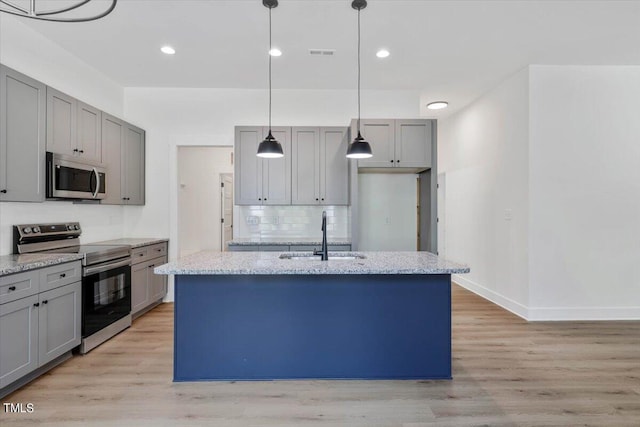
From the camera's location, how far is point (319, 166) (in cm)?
434

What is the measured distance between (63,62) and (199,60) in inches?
54.3

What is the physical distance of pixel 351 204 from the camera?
410 centimetres

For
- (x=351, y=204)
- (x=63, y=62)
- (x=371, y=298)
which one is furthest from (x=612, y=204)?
(x=63, y=62)

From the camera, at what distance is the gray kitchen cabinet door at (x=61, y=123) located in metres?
2.99

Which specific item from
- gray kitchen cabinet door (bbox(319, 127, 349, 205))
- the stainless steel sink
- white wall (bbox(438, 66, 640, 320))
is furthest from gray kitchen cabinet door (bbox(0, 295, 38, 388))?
white wall (bbox(438, 66, 640, 320))

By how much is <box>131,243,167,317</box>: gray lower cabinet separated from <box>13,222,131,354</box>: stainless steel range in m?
0.12

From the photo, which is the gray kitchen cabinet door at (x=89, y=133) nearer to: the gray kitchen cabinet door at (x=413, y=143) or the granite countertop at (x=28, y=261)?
the granite countertop at (x=28, y=261)

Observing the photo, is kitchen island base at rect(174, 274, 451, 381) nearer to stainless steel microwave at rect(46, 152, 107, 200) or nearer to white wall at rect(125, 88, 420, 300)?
stainless steel microwave at rect(46, 152, 107, 200)

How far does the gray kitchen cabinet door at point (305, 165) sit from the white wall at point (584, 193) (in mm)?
2525

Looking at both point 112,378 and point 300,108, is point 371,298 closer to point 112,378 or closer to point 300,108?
point 112,378

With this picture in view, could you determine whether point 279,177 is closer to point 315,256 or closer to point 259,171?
point 259,171

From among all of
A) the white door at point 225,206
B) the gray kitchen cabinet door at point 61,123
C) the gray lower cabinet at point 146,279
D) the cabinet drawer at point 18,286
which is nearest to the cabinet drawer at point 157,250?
the gray lower cabinet at point 146,279

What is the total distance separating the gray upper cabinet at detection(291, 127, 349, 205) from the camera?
433 centimetres

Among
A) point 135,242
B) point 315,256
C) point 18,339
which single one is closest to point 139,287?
point 135,242
